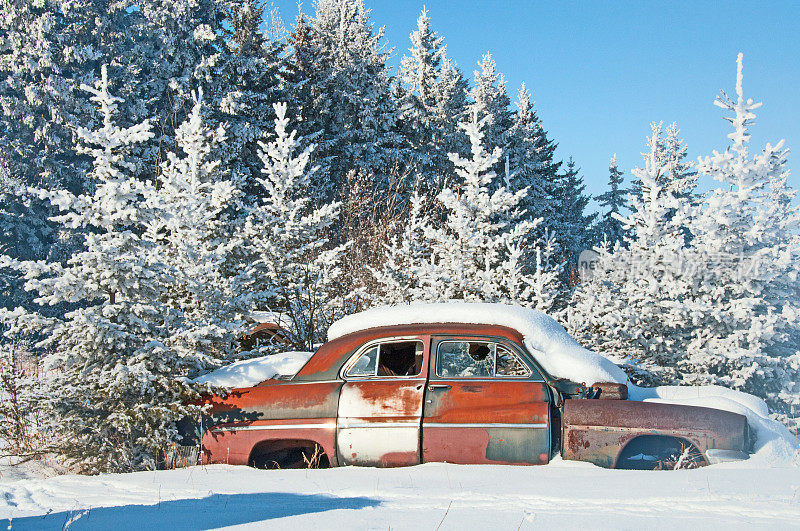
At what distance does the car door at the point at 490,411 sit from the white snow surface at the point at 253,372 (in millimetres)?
1649

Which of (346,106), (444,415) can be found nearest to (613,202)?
(346,106)

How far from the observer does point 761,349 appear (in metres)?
9.87

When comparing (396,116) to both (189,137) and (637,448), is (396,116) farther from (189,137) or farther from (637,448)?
(637,448)

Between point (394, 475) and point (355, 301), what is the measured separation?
7.44m

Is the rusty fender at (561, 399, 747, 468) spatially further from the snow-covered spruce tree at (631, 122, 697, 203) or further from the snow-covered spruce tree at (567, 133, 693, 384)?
the snow-covered spruce tree at (631, 122, 697, 203)

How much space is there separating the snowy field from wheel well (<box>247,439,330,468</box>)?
35 cm

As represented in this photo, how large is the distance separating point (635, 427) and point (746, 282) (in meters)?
6.08

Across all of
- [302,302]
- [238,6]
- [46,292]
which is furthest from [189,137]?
[238,6]

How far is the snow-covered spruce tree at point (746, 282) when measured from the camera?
372 inches

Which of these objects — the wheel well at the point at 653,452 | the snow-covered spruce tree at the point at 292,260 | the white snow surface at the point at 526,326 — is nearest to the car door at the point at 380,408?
the white snow surface at the point at 526,326

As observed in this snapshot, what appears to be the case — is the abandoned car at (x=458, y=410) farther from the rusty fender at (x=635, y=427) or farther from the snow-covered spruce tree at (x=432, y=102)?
the snow-covered spruce tree at (x=432, y=102)

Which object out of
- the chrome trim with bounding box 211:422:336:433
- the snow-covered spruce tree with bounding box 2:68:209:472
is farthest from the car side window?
the snow-covered spruce tree with bounding box 2:68:209:472

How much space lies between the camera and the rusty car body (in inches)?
200

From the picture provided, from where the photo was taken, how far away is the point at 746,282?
9766mm
